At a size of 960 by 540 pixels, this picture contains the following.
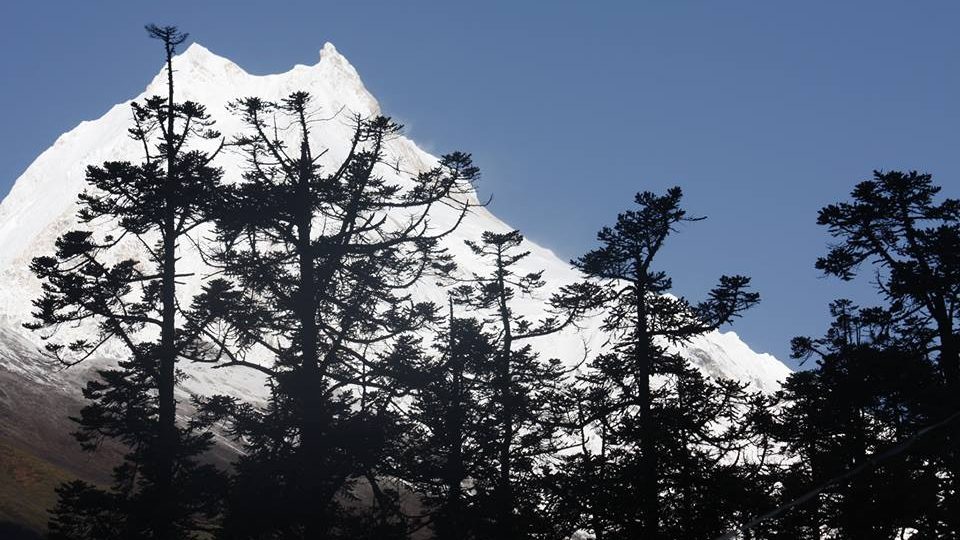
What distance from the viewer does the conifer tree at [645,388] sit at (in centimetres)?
1778

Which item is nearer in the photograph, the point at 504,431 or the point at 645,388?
the point at 645,388

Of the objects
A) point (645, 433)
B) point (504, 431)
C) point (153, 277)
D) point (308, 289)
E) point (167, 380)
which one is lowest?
point (167, 380)

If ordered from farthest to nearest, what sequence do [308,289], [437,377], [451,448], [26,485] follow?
[26,485], [451,448], [437,377], [308,289]

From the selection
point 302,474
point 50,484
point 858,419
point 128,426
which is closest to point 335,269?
point 302,474

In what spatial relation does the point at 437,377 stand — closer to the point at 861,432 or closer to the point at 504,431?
the point at 504,431

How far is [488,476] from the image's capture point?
2269 cm

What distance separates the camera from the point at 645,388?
18.6 metres

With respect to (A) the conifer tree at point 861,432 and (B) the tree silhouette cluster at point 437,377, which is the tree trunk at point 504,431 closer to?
(B) the tree silhouette cluster at point 437,377

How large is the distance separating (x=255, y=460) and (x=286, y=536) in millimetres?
3192

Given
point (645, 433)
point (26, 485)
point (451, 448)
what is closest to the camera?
point (645, 433)

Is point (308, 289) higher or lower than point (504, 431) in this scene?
lower

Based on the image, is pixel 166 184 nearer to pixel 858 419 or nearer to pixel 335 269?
pixel 335 269

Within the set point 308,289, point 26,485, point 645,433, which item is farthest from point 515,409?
point 26,485

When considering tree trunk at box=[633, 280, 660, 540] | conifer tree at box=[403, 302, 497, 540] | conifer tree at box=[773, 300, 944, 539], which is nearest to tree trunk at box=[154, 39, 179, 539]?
conifer tree at box=[403, 302, 497, 540]
